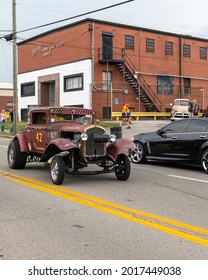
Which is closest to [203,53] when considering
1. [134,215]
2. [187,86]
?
[187,86]

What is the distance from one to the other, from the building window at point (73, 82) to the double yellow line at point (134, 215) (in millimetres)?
30092

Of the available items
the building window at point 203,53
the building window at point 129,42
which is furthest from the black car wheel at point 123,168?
the building window at point 203,53

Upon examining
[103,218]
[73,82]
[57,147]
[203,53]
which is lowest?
[103,218]

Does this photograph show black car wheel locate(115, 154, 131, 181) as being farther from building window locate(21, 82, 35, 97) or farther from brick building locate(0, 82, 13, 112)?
brick building locate(0, 82, 13, 112)

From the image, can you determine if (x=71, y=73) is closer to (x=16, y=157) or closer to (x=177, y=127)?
(x=177, y=127)

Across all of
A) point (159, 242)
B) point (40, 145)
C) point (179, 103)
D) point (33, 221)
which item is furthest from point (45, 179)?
point (179, 103)

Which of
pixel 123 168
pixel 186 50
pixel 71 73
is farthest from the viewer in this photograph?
pixel 186 50

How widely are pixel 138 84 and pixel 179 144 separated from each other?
27708 millimetres

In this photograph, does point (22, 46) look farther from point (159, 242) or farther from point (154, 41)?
point (159, 242)

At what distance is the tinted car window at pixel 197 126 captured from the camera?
11.2 meters

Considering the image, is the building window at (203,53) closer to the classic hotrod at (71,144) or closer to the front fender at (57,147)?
the classic hotrod at (71,144)

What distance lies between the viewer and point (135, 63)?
39.7 meters

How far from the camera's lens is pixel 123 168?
9.41 m

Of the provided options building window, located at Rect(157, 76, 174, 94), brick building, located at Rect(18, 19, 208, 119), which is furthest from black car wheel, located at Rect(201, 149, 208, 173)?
building window, located at Rect(157, 76, 174, 94)
